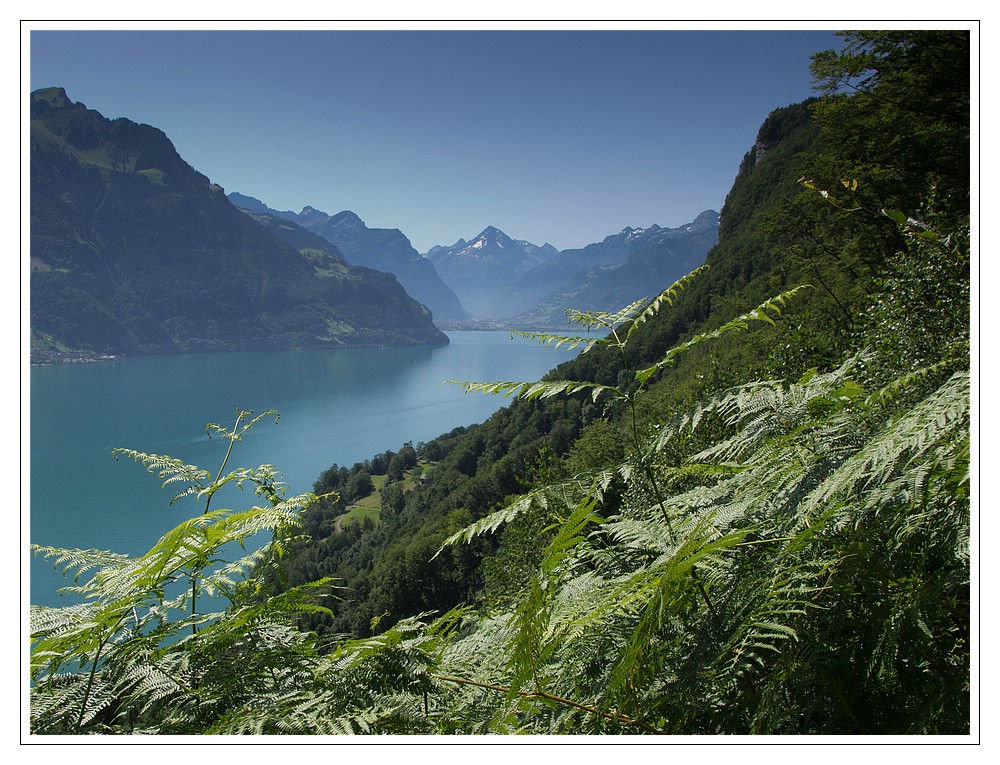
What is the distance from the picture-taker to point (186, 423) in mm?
49531

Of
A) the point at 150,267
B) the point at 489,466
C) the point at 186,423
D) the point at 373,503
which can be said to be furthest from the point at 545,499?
the point at 150,267

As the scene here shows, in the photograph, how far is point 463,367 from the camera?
7838cm

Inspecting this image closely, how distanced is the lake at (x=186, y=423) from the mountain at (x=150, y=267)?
48.1 m

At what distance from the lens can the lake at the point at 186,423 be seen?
94.2 ft

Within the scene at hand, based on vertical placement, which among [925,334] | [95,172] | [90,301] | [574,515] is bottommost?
[574,515]

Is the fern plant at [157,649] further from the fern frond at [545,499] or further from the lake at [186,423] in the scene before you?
the lake at [186,423]

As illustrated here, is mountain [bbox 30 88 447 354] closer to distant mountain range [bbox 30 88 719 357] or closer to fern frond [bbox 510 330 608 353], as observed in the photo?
distant mountain range [bbox 30 88 719 357]

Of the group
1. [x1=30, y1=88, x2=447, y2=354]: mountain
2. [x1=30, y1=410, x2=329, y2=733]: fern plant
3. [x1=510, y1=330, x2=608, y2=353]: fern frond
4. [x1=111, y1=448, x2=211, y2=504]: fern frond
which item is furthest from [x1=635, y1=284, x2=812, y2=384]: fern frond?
[x1=30, y1=88, x2=447, y2=354]: mountain

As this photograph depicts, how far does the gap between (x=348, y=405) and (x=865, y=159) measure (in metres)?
66.2

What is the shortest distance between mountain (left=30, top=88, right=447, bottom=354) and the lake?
158 ft
